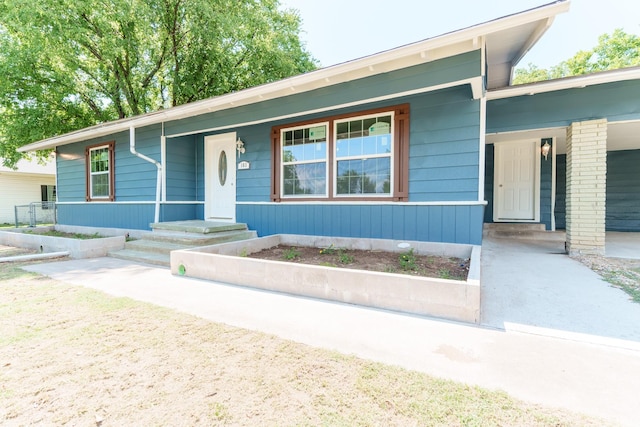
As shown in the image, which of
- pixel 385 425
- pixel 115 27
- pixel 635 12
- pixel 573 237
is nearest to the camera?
pixel 385 425

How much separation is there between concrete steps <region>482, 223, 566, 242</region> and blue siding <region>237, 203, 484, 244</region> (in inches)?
137

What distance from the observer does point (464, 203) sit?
436 centimetres

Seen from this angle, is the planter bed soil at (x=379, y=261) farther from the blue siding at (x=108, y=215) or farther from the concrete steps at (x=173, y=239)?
the blue siding at (x=108, y=215)

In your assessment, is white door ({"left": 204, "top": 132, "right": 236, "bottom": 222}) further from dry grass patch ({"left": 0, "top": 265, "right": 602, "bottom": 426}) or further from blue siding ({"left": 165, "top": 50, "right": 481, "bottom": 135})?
dry grass patch ({"left": 0, "top": 265, "right": 602, "bottom": 426})

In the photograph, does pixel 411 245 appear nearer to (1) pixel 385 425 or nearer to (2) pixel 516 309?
(2) pixel 516 309

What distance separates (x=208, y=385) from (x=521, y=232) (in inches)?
299

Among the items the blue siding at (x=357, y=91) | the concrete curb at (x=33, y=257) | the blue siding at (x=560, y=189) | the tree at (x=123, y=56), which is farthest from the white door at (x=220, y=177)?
the blue siding at (x=560, y=189)

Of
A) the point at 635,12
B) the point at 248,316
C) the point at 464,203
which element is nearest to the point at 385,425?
the point at 248,316

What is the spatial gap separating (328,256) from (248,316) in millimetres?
2053

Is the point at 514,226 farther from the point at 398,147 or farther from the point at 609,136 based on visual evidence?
the point at 398,147

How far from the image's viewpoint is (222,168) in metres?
6.98

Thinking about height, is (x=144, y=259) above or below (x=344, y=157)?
below

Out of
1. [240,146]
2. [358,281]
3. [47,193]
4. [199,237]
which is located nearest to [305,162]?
[240,146]

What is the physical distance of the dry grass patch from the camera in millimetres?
1443
